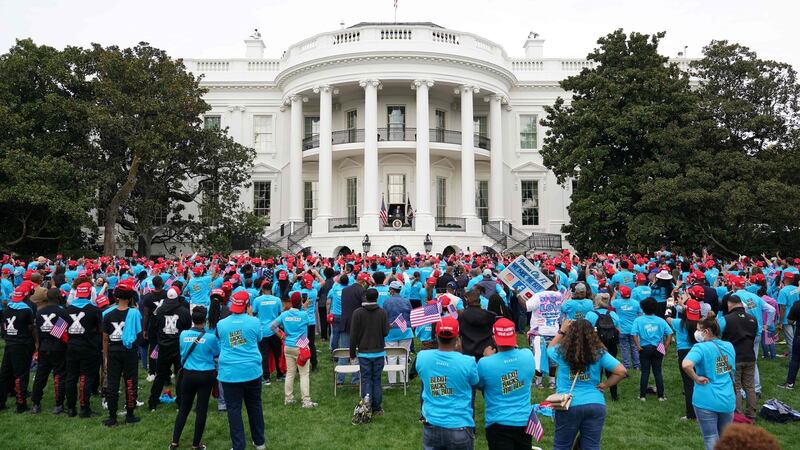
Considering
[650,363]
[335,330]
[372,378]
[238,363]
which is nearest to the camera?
[238,363]

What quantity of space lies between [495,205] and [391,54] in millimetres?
9659

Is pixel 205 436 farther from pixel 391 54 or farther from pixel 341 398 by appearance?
pixel 391 54

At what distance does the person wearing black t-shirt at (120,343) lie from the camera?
23.6 ft

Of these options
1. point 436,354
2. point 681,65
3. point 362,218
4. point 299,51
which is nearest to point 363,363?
point 436,354

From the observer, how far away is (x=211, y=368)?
20.6 feet

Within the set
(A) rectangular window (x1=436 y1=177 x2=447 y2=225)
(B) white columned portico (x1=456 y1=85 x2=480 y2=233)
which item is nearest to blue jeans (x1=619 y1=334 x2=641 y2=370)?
(B) white columned portico (x1=456 y1=85 x2=480 y2=233)

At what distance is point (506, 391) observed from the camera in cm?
446

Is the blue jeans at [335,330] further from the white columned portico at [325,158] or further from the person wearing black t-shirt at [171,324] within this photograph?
the white columned portico at [325,158]

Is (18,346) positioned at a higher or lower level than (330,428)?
higher

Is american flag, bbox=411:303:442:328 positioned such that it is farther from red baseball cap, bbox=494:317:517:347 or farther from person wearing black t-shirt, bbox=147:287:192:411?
person wearing black t-shirt, bbox=147:287:192:411

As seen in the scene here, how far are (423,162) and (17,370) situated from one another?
21614mm

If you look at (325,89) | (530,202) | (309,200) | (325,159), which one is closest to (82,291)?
(325,159)

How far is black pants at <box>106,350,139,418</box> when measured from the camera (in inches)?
285

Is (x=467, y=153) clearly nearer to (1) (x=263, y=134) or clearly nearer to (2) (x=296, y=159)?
(2) (x=296, y=159)
